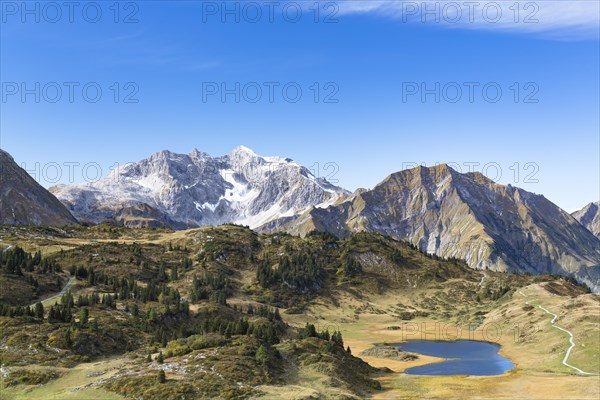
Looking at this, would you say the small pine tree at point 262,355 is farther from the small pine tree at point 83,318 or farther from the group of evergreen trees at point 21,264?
the group of evergreen trees at point 21,264

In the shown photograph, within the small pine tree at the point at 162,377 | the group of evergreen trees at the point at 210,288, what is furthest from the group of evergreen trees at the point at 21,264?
the small pine tree at the point at 162,377

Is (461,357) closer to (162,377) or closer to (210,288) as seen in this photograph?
(162,377)

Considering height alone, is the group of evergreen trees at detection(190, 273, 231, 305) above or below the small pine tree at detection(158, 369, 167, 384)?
below

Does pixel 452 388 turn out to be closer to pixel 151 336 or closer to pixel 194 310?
pixel 151 336

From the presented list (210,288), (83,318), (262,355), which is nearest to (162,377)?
(262,355)

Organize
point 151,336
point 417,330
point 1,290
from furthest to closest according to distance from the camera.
A: 1. point 417,330
2. point 1,290
3. point 151,336

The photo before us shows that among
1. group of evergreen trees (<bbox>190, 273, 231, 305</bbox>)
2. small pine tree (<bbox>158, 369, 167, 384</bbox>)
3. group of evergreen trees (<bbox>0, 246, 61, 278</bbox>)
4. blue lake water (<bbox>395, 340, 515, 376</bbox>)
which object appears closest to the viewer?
small pine tree (<bbox>158, 369, 167, 384</bbox>)

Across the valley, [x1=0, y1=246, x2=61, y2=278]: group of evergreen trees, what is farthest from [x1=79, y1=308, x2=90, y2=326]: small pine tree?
[x1=0, y1=246, x2=61, y2=278]: group of evergreen trees

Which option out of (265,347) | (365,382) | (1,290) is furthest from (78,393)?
(1,290)

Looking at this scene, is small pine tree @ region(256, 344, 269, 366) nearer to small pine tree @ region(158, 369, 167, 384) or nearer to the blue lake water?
small pine tree @ region(158, 369, 167, 384)
